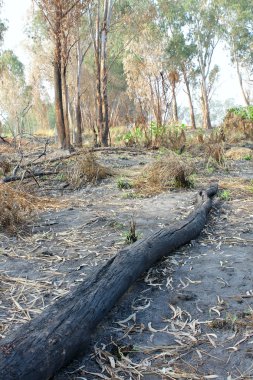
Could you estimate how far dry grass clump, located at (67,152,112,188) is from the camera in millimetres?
5941

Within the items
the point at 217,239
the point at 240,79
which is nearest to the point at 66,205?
the point at 217,239

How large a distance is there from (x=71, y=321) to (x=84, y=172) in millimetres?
4414

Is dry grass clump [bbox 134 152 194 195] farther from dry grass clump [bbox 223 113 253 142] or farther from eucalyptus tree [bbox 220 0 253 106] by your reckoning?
eucalyptus tree [bbox 220 0 253 106]

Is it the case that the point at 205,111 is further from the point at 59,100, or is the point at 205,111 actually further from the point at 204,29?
the point at 59,100

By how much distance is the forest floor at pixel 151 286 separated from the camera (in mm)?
1763

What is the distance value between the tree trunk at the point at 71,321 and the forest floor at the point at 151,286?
0.31 ft

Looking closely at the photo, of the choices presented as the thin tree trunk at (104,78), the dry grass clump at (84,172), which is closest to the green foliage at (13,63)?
the thin tree trunk at (104,78)

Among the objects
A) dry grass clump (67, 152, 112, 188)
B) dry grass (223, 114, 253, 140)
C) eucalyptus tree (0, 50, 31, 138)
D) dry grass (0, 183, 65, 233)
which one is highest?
eucalyptus tree (0, 50, 31, 138)

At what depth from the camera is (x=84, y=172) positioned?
6094 millimetres

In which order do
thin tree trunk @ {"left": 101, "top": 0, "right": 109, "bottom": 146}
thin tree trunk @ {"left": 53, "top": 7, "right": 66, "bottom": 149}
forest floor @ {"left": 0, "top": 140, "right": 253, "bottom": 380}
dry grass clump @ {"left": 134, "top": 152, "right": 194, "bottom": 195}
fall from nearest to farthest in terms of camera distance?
forest floor @ {"left": 0, "top": 140, "right": 253, "bottom": 380}, dry grass clump @ {"left": 134, "top": 152, "right": 194, "bottom": 195}, thin tree trunk @ {"left": 53, "top": 7, "right": 66, "bottom": 149}, thin tree trunk @ {"left": 101, "top": 0, "right": 109, "bottom": 146}

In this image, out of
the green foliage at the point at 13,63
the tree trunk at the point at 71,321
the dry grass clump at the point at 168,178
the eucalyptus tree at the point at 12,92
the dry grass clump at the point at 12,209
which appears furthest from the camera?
the green foliage at the point at 13,63

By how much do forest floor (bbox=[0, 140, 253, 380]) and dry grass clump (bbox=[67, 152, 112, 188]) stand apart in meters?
1.18

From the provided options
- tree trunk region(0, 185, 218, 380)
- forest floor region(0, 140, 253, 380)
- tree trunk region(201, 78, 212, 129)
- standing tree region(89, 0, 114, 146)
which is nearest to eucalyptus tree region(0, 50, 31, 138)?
standing tree region(89, 0, 114, 146)

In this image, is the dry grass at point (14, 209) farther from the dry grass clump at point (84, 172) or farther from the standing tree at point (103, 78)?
the standing tree at point (103, 78)
